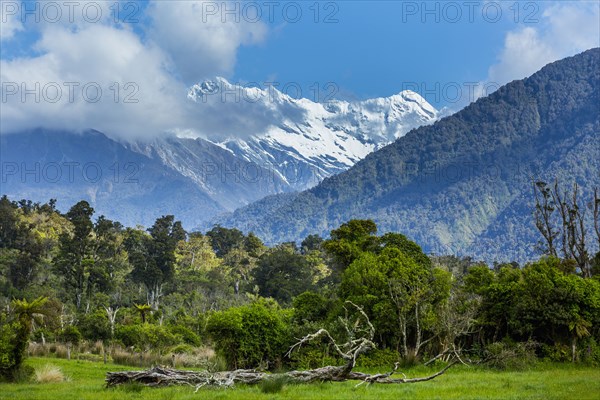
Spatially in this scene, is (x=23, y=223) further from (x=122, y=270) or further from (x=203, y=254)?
(x=203, y=254)

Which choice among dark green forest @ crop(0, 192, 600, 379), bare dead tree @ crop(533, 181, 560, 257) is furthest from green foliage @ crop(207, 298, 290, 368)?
bare dead tree @ crop(533, 181, 560, 257)

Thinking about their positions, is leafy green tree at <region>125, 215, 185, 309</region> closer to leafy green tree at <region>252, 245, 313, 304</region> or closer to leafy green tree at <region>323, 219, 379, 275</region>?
leafy green tree at <region>252, 245, 313, 304</region>

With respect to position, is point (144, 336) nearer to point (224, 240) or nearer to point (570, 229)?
point (570, 229)

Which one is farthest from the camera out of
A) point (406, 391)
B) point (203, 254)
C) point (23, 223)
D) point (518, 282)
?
point (203, 254)

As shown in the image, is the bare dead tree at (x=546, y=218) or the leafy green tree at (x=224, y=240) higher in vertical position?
the leafy green tree at (x=224, y=240)

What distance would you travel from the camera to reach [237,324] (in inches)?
1150

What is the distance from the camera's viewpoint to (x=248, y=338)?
29578 millimetres

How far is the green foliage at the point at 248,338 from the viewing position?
1158 inches

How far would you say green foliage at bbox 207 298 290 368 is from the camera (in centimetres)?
2941

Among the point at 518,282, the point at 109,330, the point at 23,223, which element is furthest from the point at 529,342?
the point at 23,223

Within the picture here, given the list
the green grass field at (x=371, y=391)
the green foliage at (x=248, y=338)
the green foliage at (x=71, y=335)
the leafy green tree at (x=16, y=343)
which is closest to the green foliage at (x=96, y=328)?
the green foliage at (x=71, y=335)

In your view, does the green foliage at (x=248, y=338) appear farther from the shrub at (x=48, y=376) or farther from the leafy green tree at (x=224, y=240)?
the leafy green tree at (x=224, y=240)

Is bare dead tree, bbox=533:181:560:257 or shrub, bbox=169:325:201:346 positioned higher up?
bare dead tree, bbox=533:181:560:257

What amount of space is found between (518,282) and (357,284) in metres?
8.32
